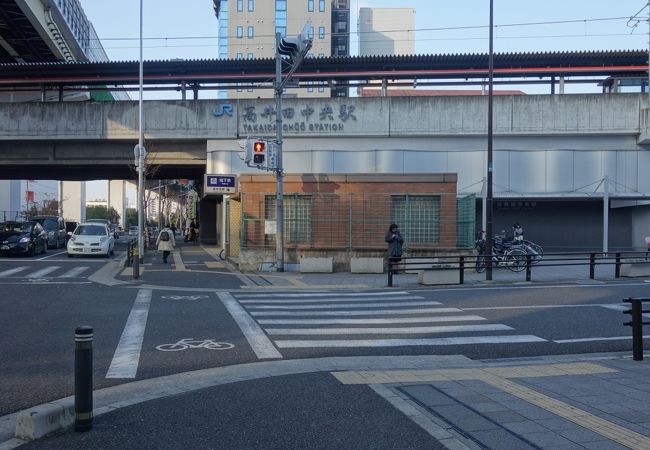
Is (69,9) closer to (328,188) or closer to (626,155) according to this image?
(328,188)

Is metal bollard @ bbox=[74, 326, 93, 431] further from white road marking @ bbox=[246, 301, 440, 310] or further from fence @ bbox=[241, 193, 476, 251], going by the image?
fence @ bbox=[241, 193, 476, 251]

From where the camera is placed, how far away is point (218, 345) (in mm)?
10391

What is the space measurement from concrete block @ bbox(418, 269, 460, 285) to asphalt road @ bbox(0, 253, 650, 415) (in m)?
1.28

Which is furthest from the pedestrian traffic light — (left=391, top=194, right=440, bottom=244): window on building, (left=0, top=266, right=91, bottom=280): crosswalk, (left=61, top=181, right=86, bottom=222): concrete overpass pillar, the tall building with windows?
(left=61, top=181, right=86, bottom=222): concrete overpass pillar

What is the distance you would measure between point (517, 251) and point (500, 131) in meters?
12.8

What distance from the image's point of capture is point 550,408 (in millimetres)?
6566

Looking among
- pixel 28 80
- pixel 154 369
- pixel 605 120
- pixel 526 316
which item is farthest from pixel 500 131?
pixel 154 369

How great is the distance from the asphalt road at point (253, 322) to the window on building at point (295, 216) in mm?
7212

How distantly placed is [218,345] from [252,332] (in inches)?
53.1

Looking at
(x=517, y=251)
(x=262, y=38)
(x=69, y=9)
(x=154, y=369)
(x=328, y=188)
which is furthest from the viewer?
(x=262, y=38)

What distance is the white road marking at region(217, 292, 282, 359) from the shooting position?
9961 mm

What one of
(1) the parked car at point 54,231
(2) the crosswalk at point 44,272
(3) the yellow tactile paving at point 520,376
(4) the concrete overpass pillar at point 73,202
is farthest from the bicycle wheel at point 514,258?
(4) the concrete overpass pillar at point 73,202

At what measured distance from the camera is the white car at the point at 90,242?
30.4 m

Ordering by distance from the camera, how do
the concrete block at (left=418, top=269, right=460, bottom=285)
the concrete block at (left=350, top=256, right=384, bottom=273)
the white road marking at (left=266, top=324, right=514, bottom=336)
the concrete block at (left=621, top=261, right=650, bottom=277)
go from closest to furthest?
1. the white road marking at (left=266, top=324, right=514, bottom=336)
2. the concrete block at (left=418, top=269, right=460, bottom=285)
3. the concrete block at (left=621, top=261, right=650, bottom=277)
4. the concrete block at (left=350, top=256, right=384, bottom=273)
